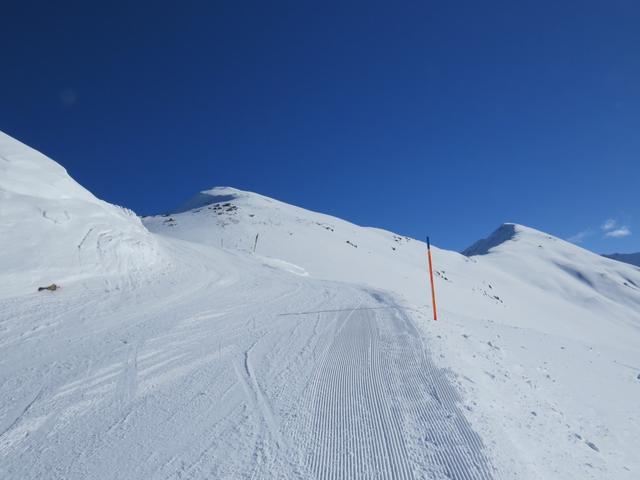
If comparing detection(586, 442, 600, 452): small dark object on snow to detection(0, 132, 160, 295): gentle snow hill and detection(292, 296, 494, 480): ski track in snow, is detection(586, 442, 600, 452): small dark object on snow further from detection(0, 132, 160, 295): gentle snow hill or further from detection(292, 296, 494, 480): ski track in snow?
detection(0, 132, 160, 295): gentle snow hill

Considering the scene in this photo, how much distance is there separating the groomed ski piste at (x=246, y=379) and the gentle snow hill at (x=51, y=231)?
51 millimetres

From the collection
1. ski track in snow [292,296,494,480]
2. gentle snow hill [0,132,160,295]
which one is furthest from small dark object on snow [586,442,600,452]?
gentle snow hill [0,132,160,295]

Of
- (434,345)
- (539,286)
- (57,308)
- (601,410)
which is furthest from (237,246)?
(539,286)

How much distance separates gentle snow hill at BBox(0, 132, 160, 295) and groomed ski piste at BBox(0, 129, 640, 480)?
Result: 0.05 meters

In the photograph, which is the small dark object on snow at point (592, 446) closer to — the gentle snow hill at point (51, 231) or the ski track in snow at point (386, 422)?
the ski track in snow at point (386, 422)

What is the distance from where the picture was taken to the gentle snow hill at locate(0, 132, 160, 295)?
831 centimetres

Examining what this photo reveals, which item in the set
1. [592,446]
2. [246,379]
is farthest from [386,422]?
[592,446]

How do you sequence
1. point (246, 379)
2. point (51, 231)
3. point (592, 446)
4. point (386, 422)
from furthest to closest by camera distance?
point (51, 231)
point (246, 379)
point (592, 446)
point (386, 422)

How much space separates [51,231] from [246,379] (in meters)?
8.24

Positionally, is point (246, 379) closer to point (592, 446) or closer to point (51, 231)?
point (592, 446)

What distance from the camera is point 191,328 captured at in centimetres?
684

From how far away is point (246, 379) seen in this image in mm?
4590

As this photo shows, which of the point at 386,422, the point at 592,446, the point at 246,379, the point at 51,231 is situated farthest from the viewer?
the point at 51,231

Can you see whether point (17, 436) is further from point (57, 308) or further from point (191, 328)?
point (57, 308)
